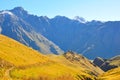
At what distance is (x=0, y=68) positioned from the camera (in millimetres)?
153250

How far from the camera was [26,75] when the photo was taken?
161750 millimetres

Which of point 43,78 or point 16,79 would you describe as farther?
point 43,78

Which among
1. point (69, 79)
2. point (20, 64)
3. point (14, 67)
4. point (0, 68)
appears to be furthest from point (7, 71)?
point (69, 79)

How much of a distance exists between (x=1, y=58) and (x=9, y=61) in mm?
7743

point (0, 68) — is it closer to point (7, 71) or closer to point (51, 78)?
point (7, 71)

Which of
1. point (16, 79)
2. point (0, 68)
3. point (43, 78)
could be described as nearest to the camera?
point (16, 79)

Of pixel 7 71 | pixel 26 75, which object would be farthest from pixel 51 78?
pixel 7 71

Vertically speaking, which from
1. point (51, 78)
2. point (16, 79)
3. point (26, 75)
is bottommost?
point (16, 79)

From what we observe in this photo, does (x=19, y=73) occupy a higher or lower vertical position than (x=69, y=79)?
lower

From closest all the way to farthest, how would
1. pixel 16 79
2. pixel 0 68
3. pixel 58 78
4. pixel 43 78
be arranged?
pixel 16 79 → pixel 0 68 → pixel 43 78 → pixel 58 78

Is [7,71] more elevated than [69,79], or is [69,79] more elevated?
[69,79]

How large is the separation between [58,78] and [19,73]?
1296 inches

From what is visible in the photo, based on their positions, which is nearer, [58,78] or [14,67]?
[14,67]

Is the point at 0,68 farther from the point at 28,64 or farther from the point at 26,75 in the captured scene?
the point at 28,64
